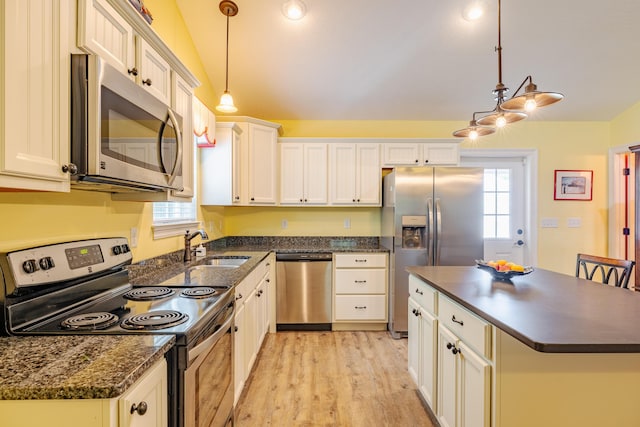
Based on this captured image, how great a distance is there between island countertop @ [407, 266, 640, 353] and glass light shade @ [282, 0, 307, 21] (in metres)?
2.33

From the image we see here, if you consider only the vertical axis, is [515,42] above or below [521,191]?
above

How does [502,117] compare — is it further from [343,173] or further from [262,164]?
[262,164]

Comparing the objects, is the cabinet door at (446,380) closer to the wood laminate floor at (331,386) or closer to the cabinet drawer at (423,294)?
the cabinet drawer at (423,294)

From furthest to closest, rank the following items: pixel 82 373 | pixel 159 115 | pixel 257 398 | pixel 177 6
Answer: pixel 177 6
pixel 257 398
pixel 159 115
pixel 82 373

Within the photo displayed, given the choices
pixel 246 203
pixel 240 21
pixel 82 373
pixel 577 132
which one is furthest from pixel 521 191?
pixel 82 373

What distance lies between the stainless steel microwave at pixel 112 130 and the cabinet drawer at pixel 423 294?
1612 millimetres

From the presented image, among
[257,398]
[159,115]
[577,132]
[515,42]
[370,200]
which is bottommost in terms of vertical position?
[257,398]

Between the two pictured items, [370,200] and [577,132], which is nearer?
[370,200]

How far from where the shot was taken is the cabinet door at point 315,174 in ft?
11.9

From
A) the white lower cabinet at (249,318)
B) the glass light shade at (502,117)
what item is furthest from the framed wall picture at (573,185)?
the white lower cabinet at (249,318)

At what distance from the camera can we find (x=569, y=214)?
13.0ft

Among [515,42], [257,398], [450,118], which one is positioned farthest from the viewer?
[450,118]

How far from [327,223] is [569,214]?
10.3 feet

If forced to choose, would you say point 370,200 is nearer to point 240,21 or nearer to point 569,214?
point 240,21
